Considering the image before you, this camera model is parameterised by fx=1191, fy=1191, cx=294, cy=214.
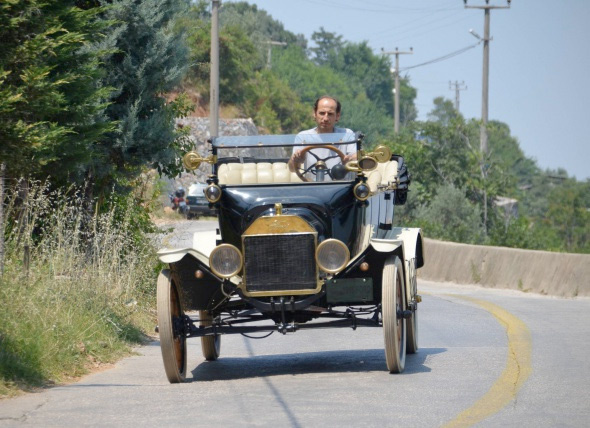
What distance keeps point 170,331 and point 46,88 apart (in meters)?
2.35

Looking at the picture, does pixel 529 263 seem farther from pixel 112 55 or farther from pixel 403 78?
pixel 403 78

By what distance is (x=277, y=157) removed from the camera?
11016 millimetres

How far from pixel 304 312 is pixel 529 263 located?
10.6m

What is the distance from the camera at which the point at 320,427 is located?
7375 mm

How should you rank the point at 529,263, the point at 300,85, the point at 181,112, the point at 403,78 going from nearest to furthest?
the point at 181,112
the point at 529,263
the point at 300,85
the point at 403,78

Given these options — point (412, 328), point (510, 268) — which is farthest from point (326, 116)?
point (510, 268)

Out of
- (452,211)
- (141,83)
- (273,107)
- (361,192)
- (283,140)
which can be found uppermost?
(273,107)

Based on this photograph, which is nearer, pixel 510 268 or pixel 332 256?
pixel 332 256

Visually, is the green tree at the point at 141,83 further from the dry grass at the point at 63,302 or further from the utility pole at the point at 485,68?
the utility pole at the point at 485,68

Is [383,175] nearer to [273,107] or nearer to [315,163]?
[315,163]

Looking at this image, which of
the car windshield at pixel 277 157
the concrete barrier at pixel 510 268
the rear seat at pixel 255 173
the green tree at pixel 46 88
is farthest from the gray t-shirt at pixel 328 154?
the concrete barrier at pixel 510 268

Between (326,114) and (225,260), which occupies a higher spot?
(326,114)

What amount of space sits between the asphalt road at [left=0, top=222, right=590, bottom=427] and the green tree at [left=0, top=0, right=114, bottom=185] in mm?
2034

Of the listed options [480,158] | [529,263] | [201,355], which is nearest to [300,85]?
[480,158]
